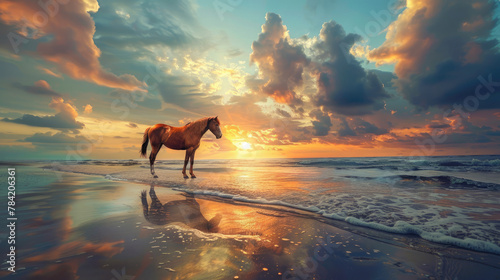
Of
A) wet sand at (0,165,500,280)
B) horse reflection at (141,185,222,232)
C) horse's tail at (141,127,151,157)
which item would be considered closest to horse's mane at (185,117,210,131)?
horse's tail at (141,127,151,157)

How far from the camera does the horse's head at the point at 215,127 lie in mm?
10016

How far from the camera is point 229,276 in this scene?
82.5 inches

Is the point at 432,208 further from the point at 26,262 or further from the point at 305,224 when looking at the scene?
the point at 26,262

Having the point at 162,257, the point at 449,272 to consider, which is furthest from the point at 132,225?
the point at 449,272

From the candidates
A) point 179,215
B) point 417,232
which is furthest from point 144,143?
point 417,232

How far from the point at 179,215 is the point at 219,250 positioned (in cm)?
212

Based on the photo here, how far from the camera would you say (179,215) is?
174 inches

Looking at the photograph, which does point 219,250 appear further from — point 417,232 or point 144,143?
point 144,143

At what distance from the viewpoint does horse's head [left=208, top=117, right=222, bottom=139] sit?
32.9 ft

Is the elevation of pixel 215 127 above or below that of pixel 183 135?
above

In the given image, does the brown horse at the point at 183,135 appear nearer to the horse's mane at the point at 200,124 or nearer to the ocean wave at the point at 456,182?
the horse's mane at the point at 200,124

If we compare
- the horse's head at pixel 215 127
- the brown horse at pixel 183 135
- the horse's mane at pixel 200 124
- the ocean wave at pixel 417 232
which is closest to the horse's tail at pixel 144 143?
the brown horse at pixel 183 135

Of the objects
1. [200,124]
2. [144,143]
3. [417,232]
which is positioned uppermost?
[200,124]

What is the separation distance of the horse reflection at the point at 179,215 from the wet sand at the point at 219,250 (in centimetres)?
2
